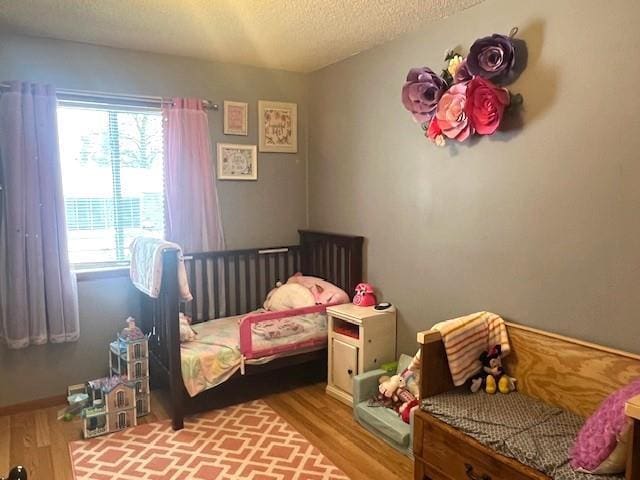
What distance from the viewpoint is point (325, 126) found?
3787 millimetres

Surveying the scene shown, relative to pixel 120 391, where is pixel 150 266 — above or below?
above

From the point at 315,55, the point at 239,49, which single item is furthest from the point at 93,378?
the point at 315,55

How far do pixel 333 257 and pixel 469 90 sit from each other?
1674mm

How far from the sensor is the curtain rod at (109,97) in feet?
9.99

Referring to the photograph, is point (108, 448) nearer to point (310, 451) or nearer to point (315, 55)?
point (310, 451)

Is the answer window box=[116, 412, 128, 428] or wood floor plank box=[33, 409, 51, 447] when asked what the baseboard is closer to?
wood floor plank box=[33, 409, 51, 447]

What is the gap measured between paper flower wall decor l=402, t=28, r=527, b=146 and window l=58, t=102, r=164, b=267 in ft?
6.01

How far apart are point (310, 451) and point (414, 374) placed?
0.70 meters

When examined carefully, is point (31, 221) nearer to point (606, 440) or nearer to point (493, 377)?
point (493, 377)

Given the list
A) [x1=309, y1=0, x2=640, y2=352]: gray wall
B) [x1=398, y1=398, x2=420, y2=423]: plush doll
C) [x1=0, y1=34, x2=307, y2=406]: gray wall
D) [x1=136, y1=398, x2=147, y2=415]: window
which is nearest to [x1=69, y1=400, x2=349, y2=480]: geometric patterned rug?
[x1=136, y1=398, x2=147, y2=415]: window

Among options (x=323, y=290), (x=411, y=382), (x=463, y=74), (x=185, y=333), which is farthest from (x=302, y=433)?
(x=463, y=74)

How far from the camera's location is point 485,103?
2.35 meters

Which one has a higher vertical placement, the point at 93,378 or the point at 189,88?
the point at 189,88

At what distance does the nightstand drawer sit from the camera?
3088 mm
